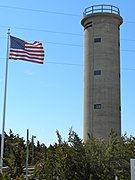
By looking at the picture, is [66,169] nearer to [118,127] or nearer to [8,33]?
[8,33]

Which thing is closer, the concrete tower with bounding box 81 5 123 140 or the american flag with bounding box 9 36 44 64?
the american flag with bounding box 9 36 44 64

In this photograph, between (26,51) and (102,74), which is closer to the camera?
(26,51)

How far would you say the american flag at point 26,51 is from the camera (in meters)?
26.0

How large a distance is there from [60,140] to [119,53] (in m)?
22.7

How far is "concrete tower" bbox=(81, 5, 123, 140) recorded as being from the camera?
149ft

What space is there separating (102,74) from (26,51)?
2094 cm

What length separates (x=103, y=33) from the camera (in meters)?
47.8

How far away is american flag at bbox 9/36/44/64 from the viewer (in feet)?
85.5

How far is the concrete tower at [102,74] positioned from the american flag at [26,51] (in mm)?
19443

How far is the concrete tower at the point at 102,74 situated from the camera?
4527cm

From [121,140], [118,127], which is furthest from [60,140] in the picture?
[118,127]

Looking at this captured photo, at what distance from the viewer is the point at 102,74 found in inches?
1816

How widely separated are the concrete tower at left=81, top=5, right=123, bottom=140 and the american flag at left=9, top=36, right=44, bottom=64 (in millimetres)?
19443

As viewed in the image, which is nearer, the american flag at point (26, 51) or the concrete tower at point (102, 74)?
the american flag at point (26, 51)
